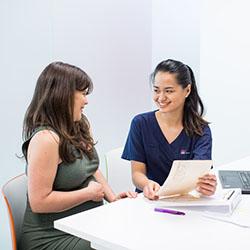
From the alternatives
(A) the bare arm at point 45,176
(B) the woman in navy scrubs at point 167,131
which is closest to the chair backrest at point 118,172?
(B) the woman in navy scrubs at point 167,131

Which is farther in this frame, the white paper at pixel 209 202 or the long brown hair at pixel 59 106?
the long brown hair at pixel 59 106

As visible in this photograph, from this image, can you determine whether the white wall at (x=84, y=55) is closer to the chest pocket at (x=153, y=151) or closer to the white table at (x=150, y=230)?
the chest pocket at (x=153, y=151)

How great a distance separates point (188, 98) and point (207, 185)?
25.8 inches

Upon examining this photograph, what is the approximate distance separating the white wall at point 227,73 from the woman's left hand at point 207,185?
1.61 m

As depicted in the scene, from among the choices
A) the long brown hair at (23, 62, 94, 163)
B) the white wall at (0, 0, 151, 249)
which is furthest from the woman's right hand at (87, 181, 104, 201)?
the white wall at (0, 0, 151, 249)

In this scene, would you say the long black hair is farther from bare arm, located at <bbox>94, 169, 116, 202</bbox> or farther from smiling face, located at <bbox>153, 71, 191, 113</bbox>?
bare arm, located at <bbox>94, 169, 116, 202</bbox>

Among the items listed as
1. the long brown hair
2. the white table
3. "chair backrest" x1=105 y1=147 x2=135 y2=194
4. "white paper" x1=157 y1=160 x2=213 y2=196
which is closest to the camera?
the white table

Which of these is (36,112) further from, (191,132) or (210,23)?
(210,23)

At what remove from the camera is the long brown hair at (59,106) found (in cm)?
147

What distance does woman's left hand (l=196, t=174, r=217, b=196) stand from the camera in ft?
4.42

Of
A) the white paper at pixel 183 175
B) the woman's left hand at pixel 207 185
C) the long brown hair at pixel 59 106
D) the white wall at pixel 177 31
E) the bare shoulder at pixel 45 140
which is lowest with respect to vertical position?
the woman's left hand at pixel 207 185

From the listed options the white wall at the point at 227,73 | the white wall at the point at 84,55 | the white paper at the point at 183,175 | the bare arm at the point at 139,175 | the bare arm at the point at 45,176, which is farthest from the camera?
the white wall at the point at 227,73

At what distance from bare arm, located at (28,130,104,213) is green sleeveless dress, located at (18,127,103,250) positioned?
5cm

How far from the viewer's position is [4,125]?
225 cm
